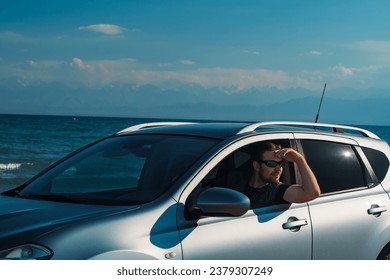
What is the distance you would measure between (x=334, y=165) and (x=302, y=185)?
2.00 ft

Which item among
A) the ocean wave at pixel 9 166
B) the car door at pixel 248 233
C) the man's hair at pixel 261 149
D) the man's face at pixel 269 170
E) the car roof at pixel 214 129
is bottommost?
the car door at pixel 248 233

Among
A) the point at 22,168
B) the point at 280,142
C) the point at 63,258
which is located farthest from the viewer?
the point at 22,168

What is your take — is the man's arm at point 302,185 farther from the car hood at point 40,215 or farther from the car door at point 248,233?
the car hood at point 40,215

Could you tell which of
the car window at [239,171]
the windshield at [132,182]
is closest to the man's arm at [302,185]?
the car window at [239,171]

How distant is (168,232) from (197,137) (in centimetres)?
101

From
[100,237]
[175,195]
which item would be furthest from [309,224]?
[100,237]

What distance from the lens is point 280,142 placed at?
16.9 feet

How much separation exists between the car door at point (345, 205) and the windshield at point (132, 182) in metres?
0.93

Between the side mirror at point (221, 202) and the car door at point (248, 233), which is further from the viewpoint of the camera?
the car door at point (248, 233)

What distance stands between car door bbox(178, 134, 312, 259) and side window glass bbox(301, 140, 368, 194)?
0.43 m

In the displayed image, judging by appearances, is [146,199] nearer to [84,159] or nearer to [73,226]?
[73,226]

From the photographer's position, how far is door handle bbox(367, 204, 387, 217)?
529 cm

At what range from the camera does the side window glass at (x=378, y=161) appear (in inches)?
223

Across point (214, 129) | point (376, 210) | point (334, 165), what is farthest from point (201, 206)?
point (376, 210)
